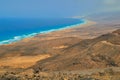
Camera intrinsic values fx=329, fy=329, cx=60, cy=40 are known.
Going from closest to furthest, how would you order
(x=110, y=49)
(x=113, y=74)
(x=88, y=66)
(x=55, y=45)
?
(x=113, y=74), (x=88, y=66), (x=110, y=49), (x=55, y=45)

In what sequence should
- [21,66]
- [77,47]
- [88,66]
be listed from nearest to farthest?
[88,66]
[21,66]
[77,47]

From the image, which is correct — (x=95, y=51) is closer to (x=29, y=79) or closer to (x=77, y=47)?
(x=77, y=47)

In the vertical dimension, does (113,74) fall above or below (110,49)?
below

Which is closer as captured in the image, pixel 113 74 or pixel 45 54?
pixel 113 74

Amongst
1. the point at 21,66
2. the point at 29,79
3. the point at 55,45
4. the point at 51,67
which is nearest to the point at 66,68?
the point at 51,67

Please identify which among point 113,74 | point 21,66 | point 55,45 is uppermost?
point 55,45

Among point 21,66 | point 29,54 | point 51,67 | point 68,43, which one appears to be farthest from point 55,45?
point 51,67

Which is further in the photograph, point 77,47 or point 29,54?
point 29,54

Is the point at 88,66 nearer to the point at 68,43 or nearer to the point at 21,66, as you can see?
the point at 21,66

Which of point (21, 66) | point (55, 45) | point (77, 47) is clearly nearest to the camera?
point (21, 66)
